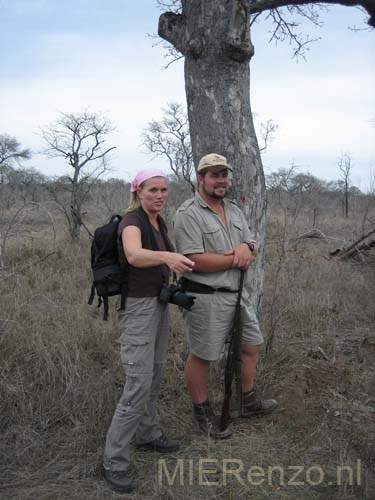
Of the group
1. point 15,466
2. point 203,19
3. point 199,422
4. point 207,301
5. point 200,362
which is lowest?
point 15,466

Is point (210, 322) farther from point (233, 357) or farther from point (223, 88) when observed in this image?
point (223, 88)

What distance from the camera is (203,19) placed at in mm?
3574

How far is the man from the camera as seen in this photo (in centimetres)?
303

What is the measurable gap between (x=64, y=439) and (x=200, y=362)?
1.03m

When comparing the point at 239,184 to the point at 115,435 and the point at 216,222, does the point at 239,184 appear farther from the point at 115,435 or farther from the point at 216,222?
the point at 115,435

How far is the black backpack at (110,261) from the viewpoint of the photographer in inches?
106

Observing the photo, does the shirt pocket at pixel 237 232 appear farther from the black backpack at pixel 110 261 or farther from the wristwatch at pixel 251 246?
the black backpack at pixel 110 261

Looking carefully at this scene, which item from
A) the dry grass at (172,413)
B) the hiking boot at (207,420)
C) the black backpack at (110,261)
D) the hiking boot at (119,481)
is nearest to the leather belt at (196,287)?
the black backpack at (110,261)

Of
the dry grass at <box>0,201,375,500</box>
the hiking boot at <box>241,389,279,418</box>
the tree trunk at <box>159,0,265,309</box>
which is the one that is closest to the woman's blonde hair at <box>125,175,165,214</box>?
the tree trunk at <box>159,0,265,309</box>

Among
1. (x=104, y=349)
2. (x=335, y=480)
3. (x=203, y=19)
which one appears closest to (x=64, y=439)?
(x=104, y=349)

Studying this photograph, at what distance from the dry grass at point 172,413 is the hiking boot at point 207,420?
6 cm

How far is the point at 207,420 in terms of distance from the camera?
324 centimetres

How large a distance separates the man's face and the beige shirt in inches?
3.5

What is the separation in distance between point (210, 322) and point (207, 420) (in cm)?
70
